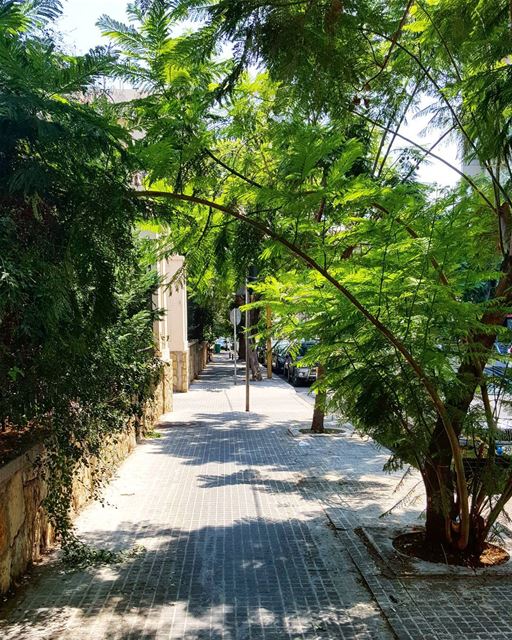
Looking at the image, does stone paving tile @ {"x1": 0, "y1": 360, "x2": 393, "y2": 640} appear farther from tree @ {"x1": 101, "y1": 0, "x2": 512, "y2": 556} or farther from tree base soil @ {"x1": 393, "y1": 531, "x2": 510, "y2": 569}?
tree @ {"x1": 101, "y1": 0, "x2": 512, "y2": 556}

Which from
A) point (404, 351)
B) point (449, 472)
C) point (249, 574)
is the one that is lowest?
point (249, 574)

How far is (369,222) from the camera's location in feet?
18.1

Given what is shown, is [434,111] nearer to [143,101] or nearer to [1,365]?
[143,101]

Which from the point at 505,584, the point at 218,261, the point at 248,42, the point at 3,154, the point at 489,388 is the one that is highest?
the point at 248,42

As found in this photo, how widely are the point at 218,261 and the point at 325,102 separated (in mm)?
1920

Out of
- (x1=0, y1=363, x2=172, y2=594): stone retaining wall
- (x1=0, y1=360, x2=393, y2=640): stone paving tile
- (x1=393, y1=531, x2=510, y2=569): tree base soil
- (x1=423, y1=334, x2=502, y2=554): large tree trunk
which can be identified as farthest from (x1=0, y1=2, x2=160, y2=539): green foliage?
(x1=393, y1=531, x2=510, y2=569): tree base soil

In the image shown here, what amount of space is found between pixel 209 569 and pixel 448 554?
2.27m

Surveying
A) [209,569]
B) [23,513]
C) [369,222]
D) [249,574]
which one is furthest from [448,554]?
[23,513]

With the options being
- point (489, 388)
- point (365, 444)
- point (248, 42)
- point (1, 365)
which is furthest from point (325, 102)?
point (365, 444)

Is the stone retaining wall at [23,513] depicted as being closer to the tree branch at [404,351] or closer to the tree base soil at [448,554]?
the tree branch at [404,351]

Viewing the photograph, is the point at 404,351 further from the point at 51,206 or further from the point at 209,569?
the point at 51,206

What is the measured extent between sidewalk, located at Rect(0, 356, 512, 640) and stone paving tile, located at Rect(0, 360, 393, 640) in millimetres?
15

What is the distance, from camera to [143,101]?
17.0ft

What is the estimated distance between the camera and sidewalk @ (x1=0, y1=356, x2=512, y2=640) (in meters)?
4.83
